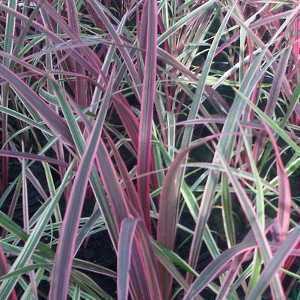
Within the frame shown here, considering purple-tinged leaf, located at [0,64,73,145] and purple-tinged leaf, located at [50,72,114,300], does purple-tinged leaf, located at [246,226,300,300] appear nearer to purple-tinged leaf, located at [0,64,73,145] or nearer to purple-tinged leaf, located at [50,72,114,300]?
purple-tinged leaf, located at [50,72,114,300]

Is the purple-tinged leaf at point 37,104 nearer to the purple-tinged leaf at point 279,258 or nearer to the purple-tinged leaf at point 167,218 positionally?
the purple-tinged leaf at point 167,218

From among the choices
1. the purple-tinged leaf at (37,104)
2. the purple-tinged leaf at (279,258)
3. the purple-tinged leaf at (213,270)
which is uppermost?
the purple-tinged leaf at (37,104)

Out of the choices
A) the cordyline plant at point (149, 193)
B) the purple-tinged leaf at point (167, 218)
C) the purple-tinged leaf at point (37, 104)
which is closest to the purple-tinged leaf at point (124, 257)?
the cordyline plant at point (149, 193)

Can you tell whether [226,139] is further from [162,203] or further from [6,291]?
[6,291]

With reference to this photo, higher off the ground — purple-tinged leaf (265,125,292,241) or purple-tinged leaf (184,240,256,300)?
purple-tinged leaf (265,125,292,241)

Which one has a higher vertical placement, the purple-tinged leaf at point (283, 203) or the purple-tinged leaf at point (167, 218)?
the purple-tinged leaf at point (283, 203)

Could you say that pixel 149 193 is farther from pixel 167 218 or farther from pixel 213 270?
pixel 213 270

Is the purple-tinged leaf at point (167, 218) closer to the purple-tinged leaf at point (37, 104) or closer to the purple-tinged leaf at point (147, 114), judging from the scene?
the purple-tinged leaf at point (147, 114)

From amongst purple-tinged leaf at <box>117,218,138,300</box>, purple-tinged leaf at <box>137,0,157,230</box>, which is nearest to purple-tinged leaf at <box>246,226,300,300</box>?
purple-tinged leaf at <box>117,218,138,300</box>

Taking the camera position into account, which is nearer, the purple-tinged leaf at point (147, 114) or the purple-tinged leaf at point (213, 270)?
the purple-tinged leaf at point (213, 270)

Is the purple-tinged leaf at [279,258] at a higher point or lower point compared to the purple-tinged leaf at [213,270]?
higher

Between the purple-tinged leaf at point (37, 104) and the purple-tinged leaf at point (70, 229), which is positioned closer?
the purple-tinged leaf at point (70, 229)

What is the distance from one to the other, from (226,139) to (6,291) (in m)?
0.31

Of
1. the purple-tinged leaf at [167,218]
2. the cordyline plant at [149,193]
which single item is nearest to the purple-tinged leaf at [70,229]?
the cordyline plant at [149,193]
